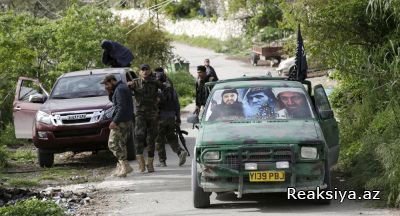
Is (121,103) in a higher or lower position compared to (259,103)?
lower

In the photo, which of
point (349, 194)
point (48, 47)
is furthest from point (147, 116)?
point (48, 47)

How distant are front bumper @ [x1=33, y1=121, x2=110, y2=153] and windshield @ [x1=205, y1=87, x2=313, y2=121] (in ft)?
13.8

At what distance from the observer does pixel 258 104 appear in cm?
1203

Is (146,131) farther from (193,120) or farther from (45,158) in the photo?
(45,158)

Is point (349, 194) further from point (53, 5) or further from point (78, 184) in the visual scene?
point (53, 5)

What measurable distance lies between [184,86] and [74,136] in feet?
58.6

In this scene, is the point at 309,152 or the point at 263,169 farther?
the point at 309,152

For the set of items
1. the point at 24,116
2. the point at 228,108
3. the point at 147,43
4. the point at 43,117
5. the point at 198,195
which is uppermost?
the point at 147,43

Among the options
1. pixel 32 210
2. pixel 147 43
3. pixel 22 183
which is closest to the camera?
pixel 32 210

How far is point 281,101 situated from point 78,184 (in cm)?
420

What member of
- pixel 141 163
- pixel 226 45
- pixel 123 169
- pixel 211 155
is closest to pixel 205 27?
pixel 226 45

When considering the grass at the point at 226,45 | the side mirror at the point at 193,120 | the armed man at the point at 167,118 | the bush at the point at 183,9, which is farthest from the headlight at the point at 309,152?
the bush at the point at 183,9

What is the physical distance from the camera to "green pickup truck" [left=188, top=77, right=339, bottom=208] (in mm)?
10562

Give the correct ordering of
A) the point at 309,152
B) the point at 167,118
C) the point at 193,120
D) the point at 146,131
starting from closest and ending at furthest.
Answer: the point at 309,152 → the point at 193,120 → the point at 146,131 → the point at 167,118
